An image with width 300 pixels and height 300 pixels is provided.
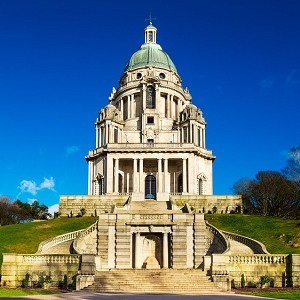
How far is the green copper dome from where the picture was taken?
97562 mm

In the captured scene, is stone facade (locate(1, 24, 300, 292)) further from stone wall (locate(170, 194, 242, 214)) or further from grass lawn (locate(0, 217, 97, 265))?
grass lawn (locate(0, 217, 97, 265))

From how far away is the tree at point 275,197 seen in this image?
83438mm

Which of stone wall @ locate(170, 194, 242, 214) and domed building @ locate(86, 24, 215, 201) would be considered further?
domed building @ locate(86, 24, 215, 201)

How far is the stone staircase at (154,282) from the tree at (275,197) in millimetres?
45088

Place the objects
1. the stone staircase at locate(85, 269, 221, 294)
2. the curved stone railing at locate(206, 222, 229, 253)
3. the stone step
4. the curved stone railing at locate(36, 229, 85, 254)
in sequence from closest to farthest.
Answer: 1. the stone staircase at locate(85, 269, 221, 294)
2. the curved stone railing at locate(206, 222, 229, 253)
3. the curved stone railing at locate(36, 229, 85, 254)
4. the stone step

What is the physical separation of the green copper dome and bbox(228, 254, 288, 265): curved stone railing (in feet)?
208

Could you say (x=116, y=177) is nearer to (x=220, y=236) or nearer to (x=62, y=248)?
(x=62, y=248)

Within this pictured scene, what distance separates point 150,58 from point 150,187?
27327 millimetres

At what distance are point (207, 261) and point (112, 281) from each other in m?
7.01

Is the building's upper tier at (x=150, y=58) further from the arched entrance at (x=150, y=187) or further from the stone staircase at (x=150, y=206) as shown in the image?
the stone staircase at (x=150, y=206)

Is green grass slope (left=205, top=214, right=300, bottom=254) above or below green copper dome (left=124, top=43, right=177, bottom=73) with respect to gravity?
below

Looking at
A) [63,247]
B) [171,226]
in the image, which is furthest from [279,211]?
[63,247]

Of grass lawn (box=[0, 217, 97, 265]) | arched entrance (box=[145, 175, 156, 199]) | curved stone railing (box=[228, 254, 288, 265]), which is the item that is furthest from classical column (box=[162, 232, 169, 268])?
arched entrance (box=[145, 175, 156, 199])

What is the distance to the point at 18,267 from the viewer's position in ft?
124
